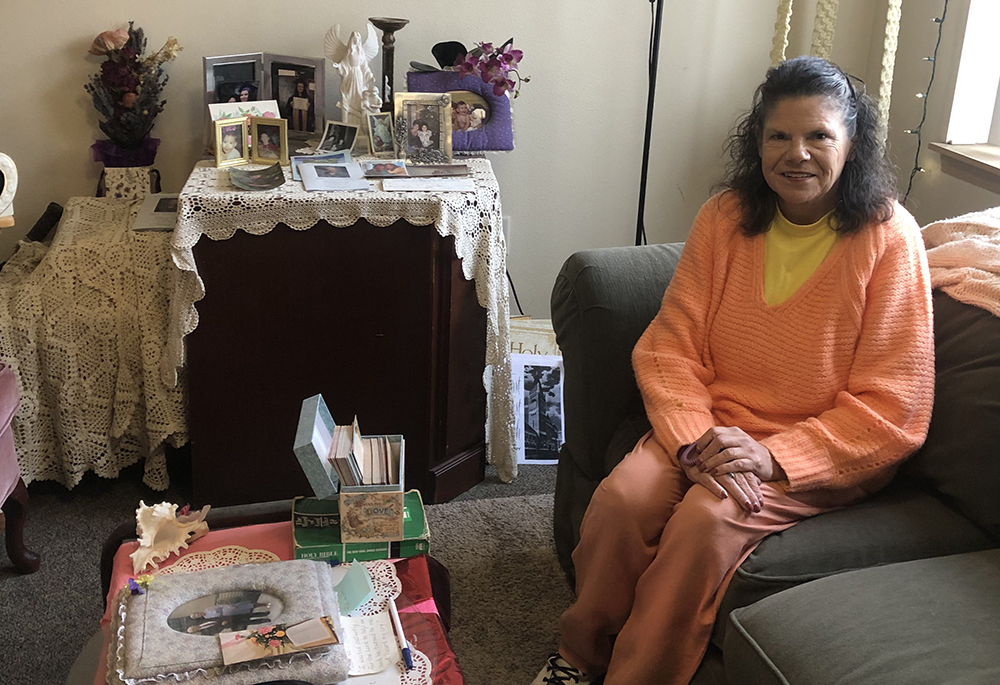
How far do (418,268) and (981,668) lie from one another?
4.40ft

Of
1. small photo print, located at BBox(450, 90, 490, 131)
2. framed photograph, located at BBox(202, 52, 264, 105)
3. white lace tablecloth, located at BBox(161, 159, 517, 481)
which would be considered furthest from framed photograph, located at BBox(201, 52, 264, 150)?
small photo print, located at BBox(450, 90, 490, 131)

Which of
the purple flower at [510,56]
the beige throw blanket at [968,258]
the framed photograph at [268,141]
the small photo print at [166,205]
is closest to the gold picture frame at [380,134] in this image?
the framed photograph at [268,141]

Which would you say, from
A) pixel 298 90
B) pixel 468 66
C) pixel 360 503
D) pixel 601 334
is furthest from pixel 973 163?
pixel 360 503

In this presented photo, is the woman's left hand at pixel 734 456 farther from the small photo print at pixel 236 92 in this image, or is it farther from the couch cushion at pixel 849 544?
the small photo print at pixel 236 92

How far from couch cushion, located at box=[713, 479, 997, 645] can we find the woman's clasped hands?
3.3 inches

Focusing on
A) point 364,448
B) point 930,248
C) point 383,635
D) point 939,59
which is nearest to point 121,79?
point 364,448

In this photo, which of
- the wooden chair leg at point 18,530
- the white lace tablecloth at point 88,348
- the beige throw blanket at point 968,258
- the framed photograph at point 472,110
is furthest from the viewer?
the framed photograph at point 472,110

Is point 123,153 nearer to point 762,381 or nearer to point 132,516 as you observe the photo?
point 132,516

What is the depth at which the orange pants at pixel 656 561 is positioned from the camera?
1488 millimetres

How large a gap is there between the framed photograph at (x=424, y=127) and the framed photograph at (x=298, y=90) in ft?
0.80

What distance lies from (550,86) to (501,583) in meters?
1.41

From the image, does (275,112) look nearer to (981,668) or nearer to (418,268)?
(418,268)

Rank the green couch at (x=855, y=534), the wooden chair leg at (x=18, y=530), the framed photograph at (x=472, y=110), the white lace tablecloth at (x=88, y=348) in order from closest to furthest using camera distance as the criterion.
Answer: the green couch at (x=855, y=534) → the wooden chair leg at (x=18, y=530) → the white lace tablecloth at (x=88, y=348) → the framed photograph at (x=472, y=110)

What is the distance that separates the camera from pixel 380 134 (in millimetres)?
2352
